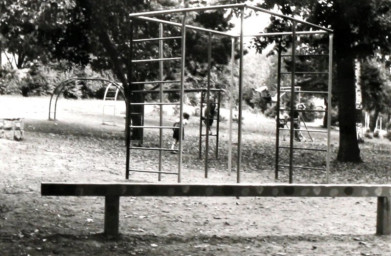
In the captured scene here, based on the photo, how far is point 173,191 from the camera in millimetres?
6105

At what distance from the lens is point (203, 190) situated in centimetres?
619

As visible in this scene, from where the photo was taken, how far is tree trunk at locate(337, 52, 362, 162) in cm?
1633

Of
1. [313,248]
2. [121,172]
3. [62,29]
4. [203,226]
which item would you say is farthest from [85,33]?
[313,248]

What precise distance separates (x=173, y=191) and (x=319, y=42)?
11128 mm

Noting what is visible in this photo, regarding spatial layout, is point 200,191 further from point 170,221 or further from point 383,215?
point 383,215

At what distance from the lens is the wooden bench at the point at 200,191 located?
19.2 feet

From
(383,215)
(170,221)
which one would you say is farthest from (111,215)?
(383,215)

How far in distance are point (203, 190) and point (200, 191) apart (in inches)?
1.2

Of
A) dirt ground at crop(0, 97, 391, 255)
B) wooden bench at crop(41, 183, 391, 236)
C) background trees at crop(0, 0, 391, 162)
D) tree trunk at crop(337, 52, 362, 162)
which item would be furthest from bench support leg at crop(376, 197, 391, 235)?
tree trunk at crop(337, 52, 362, 162)

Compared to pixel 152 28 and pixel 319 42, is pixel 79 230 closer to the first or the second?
pixel 319 42

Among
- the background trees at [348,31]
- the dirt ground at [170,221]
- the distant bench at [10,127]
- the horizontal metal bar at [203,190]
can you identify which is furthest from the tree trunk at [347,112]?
the horizontal metal bar at [203,190]

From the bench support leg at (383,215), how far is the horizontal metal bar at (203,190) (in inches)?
3.4

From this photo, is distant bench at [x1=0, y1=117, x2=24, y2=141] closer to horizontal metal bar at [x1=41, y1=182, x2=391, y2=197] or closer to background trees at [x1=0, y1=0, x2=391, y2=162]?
background trees at [x1=0, y1=0, x2=391, y2=162]

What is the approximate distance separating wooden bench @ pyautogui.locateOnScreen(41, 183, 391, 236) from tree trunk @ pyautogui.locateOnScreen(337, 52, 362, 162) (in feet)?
32.4
